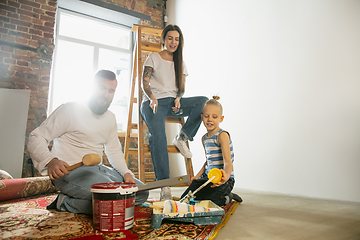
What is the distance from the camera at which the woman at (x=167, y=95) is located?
2051 mm

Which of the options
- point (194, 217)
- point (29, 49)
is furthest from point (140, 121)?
point (29, 49)

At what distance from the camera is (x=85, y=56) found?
4270 millimetres

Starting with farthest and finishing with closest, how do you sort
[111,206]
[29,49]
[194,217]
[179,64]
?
1. [29,49]
2. [179,64]
3. [194,217]
4. [111,206]

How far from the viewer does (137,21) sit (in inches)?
179

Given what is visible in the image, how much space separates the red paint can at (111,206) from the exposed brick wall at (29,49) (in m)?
2.83

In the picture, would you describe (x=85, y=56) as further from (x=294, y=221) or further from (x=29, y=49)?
(x=294, y=221)

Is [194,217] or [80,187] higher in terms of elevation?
[80,187]

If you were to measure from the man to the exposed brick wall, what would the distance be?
2.30 metres

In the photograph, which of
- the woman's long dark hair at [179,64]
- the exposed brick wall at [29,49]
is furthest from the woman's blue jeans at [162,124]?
the exposed brick wall at [29,49]

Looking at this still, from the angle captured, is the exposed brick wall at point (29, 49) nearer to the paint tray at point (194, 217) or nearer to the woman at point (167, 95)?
the woman at point (167, 95)

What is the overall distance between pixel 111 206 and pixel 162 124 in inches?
44.7

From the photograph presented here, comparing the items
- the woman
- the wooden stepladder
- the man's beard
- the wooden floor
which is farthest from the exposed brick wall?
the wooden floor

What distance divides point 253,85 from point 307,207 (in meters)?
1.48

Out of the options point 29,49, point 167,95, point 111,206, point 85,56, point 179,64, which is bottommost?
point 111,206
